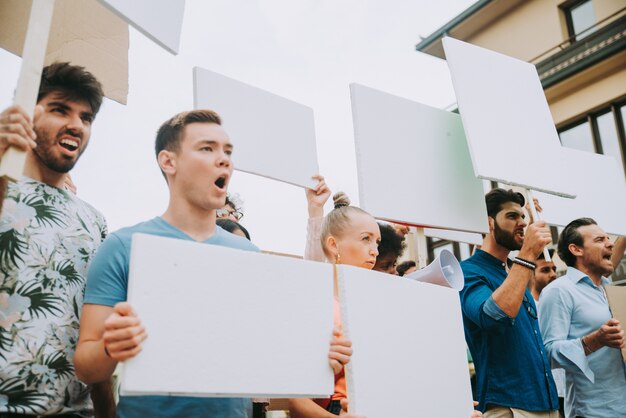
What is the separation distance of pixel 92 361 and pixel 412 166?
1654 mm

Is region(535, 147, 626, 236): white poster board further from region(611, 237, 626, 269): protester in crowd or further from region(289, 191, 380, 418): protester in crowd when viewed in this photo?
region(289, 191, 380, 418): protester in crowd

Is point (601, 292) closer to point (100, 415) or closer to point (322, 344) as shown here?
point (322, 344)

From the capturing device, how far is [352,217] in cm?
224

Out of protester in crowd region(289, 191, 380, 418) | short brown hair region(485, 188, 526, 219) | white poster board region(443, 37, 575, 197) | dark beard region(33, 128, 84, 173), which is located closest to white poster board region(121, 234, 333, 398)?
dark beard region(33, 128, 84, 173)

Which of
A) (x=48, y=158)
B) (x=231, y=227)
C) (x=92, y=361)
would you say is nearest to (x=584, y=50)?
(x=231, y=227)

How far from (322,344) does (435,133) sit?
1.57m

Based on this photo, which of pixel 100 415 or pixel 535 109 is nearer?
pixel 100 415

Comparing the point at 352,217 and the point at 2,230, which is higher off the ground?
the point at 352,217

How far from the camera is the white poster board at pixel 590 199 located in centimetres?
320

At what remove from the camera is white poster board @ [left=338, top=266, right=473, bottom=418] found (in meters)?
1.54

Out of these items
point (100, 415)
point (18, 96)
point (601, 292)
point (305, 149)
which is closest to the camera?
point (18, 96)

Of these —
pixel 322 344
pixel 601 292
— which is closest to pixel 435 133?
pixel 601 292

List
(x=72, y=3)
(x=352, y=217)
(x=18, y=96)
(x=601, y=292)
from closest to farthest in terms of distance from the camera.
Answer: (x=18, y=96) < (x=72, y=3) < (x=352, y=217) < (x=601, y=292)

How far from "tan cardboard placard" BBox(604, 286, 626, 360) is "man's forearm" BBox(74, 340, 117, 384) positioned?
2.35 m
